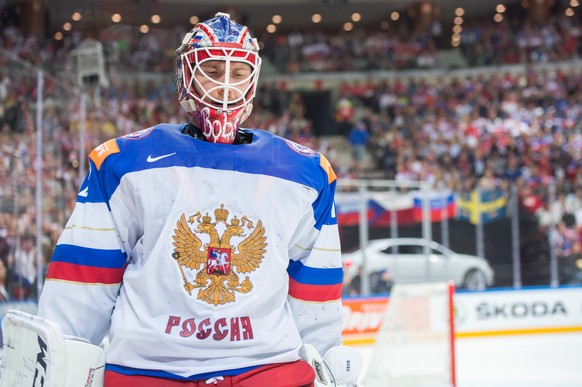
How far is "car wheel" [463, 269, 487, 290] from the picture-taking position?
935cm

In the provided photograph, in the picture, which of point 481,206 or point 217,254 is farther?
point 481,206

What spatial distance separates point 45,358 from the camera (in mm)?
1533

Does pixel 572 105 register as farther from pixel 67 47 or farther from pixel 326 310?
pixel 326 310

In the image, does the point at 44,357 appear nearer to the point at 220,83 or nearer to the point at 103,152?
the point at 103,152

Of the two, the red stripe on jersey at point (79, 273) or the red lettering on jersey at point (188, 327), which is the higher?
the red stripe on jersey at point (79, 273)

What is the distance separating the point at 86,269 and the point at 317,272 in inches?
19.9

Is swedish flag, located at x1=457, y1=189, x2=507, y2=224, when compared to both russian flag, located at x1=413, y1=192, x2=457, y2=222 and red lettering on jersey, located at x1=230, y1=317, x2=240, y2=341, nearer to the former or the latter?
russian flag, located at x1=413, y1=192, x2=457, y2=222

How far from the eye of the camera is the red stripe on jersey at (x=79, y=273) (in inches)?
65.0

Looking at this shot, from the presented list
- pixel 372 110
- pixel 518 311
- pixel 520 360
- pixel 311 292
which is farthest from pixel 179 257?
pixel 372 110

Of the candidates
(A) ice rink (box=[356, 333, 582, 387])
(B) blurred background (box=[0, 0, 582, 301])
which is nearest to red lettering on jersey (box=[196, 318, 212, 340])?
(B) blurred background (box=[0, 0, 582, 301])

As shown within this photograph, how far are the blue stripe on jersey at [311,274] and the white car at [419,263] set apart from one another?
6377 mm

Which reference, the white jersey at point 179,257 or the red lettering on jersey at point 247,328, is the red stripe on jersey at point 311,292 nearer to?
the white jersey at point 179,257

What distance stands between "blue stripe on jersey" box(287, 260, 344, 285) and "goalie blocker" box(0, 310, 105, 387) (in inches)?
18.3

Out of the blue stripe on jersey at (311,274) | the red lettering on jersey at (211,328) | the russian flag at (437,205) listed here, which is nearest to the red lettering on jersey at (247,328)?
the red lettering on jersey at (211,328)
